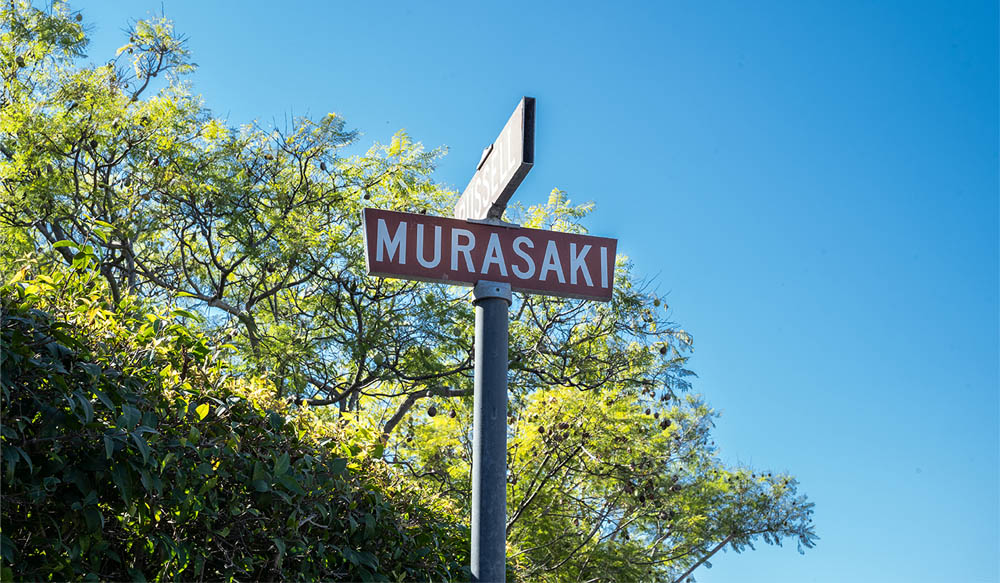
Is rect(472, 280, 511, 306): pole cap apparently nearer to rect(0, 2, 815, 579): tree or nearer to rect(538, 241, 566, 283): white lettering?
rect(538, 241, 566, 283): white lettering

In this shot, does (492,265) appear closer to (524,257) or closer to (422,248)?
(524,257)

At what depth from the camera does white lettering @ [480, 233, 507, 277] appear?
3215mm

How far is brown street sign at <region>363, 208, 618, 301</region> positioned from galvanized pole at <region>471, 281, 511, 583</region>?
0.33 feet

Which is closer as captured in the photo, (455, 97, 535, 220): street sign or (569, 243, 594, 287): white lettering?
(455, 97, 535, 220): street sign

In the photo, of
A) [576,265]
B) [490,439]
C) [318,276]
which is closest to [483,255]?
[576,265]

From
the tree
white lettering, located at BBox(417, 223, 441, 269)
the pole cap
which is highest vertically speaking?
the tree

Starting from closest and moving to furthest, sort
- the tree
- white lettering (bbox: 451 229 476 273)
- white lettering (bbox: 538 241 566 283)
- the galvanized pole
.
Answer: the galvanized pole
white lettering (bbox: 451 229 476 273)
white lettering (bbox: 538 241 566 283)
the tree

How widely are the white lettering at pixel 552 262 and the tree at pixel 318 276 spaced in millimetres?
6664

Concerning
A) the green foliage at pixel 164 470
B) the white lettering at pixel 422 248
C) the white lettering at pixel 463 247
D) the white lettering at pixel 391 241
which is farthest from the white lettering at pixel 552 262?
the green foliage at pixel 164 470

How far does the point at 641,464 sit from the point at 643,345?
1566mm

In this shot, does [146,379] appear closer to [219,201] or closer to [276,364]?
[276,364]

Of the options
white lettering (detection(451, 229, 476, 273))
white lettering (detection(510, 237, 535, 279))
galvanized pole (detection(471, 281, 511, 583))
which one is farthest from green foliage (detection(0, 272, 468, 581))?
white lettering (detection(510, 237, 535, 279))

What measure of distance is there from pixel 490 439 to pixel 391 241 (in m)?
0.78

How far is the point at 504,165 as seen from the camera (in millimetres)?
3166
